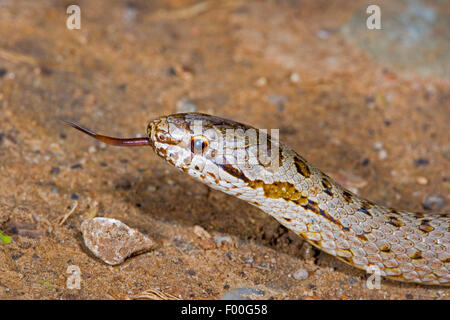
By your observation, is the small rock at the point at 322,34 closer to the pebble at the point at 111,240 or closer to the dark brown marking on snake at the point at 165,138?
→ the dark brown marking on snake at the point at 165,138

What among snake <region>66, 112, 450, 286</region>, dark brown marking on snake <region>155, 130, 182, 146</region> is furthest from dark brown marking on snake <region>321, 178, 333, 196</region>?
dark brown marking on snake <region>155, 130, 182, 146</region>

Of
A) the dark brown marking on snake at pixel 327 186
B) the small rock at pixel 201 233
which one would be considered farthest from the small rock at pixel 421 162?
the small rock at pixel 201 233

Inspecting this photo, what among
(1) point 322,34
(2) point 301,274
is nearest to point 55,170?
Answer: (2) point 301,274

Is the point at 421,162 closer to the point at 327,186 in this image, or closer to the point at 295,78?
the point at 295,78

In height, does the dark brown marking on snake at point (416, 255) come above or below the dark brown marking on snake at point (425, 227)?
below
